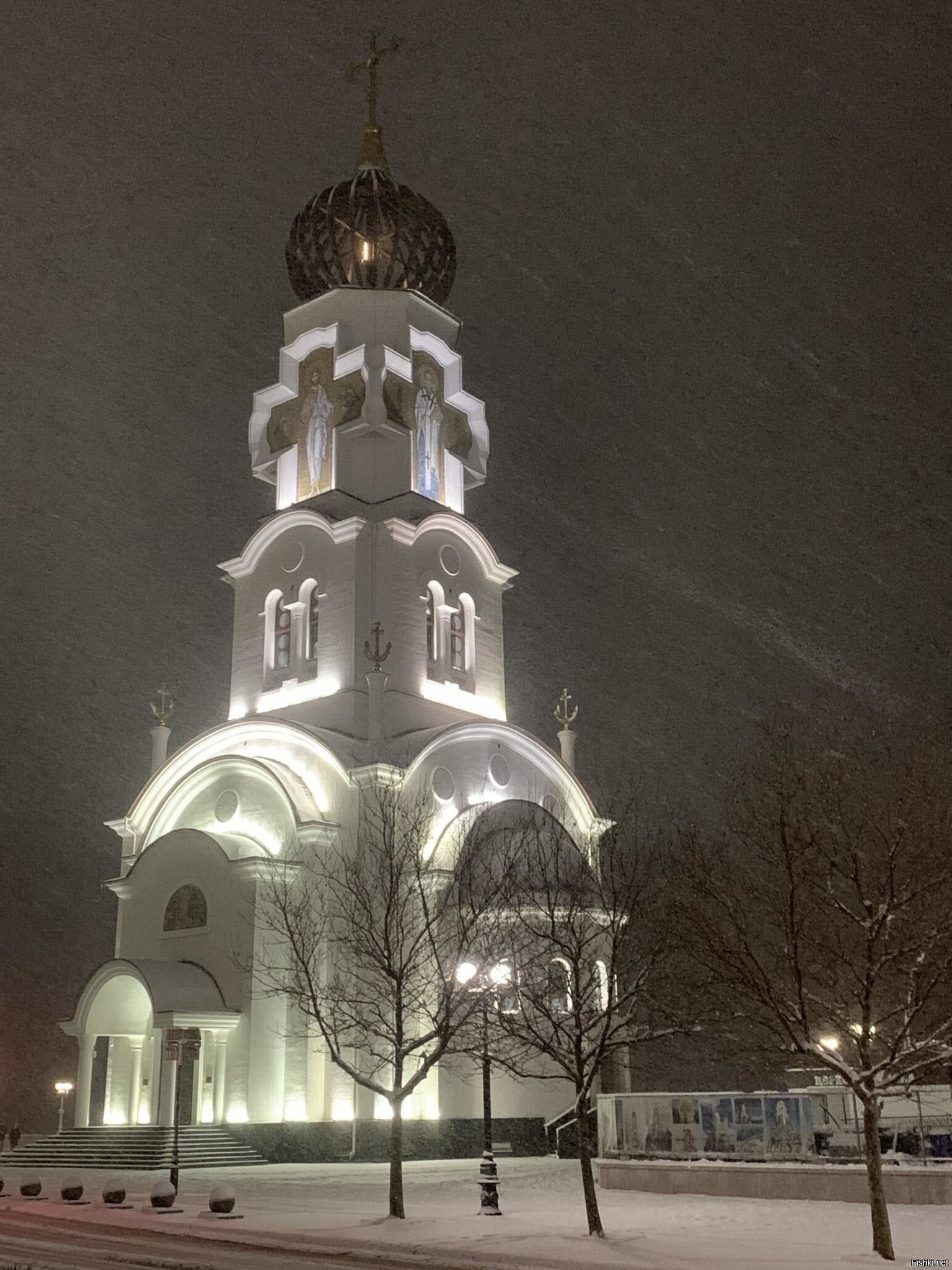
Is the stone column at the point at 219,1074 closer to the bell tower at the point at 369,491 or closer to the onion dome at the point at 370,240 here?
the bell tower at the point at 369,491

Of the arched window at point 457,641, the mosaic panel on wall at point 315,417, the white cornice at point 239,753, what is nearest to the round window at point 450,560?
the arched window at point 457,641

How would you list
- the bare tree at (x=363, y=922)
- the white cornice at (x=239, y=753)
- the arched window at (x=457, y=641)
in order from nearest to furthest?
1. the bare tree at (x=363, y=922)
2. the white cornice at (x=239, y=753)
3. the arched window at (x=457, y=641)

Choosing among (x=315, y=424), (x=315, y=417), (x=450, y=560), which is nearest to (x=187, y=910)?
(x=450, y=560)

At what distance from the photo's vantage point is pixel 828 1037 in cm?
3359

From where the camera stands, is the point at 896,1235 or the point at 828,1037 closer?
the point at 896,1235

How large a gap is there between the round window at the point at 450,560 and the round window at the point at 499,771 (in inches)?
229

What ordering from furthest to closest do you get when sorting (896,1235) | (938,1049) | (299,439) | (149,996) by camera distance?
1. (299,439)
2. (149,996)
3. (938,1049)
4. (896,1235)

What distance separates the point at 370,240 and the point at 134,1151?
27.7 meters

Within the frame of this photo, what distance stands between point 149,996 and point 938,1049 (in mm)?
19305

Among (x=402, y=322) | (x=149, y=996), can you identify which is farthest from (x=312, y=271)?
(x=149, y=996)

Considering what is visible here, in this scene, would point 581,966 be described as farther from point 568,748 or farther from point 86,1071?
point 568,748

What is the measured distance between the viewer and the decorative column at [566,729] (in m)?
38.4

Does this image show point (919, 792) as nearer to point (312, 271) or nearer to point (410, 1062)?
point (410, 1062)

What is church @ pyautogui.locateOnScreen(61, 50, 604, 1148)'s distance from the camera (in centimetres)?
2952
